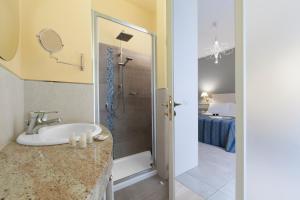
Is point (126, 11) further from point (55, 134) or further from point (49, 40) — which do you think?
point (55, 134)

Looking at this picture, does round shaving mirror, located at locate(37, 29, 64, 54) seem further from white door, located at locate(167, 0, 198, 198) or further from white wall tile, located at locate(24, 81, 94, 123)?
white door, located at locate(167, 0, 198, 198)

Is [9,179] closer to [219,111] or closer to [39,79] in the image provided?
[39,79]

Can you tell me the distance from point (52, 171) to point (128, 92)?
7.02 feet

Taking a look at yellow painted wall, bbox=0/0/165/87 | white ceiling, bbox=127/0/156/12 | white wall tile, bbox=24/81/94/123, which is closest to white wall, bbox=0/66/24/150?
yellow painted wall, bbox=0/0/165/87

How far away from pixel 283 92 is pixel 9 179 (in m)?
1.07

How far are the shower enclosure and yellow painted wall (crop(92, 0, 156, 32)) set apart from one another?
0.42 metres

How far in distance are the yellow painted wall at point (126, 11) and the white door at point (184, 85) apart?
1.16 m

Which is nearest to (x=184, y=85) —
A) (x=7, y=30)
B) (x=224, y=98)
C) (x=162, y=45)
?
(x=162, y=45)

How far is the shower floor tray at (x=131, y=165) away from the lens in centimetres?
192

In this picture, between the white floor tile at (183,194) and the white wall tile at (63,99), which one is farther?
the white floor tile at (183,194)

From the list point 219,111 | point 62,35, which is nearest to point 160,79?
point 62,35

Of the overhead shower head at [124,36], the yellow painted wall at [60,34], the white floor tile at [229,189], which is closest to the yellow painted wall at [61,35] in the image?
the yellow painted wall at [60,34]

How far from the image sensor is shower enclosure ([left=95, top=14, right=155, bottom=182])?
219 cm

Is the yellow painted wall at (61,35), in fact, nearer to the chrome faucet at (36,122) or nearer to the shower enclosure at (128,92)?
the chrome faucet at (36,122)
